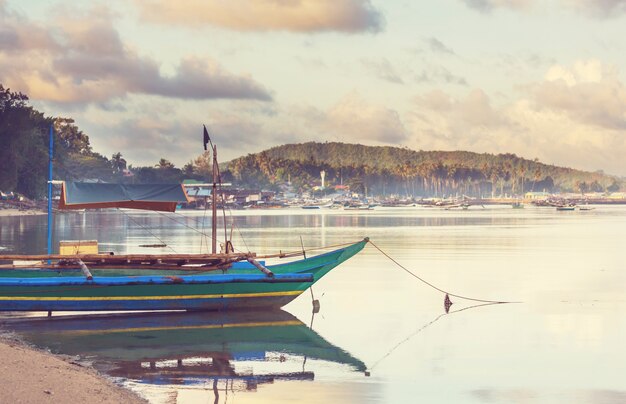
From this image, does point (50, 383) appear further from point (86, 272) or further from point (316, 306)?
point (316, 306)

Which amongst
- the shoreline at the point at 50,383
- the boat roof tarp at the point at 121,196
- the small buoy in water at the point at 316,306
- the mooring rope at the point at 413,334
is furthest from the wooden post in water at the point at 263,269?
the shoreline at the point at 50,383

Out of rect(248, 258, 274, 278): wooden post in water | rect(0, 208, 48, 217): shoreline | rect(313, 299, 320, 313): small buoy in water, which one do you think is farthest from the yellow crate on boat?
rect(0, 208, 48, 217): shoreline

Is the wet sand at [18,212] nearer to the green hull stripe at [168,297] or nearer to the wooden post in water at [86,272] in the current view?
the wooden post in water at [86,272]

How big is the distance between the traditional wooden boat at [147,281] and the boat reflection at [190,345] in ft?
1.71

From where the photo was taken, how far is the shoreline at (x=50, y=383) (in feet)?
42.7

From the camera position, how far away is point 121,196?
29484 millimetres

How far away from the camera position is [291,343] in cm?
2248

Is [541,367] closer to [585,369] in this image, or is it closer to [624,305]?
[585,369]

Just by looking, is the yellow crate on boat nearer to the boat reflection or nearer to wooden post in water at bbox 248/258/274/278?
the boat reflection

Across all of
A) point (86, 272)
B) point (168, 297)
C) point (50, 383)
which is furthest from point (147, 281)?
point (50, 383)

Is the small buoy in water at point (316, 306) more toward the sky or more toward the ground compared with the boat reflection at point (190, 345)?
more toward the sky

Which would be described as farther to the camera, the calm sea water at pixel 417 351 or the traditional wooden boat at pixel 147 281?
the traditional wooden boat at pixel 147 281

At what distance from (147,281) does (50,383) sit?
438 inches

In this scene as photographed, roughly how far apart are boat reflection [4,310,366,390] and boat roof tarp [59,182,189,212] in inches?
168
